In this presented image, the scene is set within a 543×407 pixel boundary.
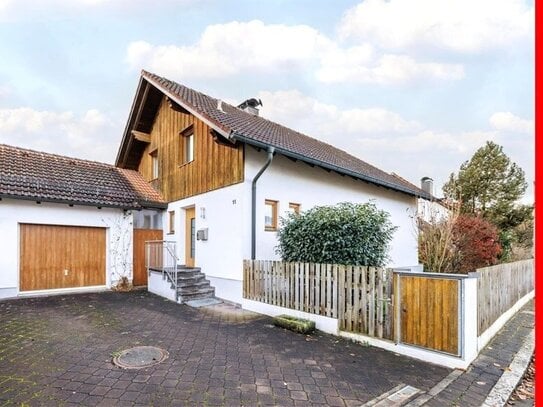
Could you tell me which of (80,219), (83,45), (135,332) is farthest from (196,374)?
(83,45)

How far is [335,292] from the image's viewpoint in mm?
6637

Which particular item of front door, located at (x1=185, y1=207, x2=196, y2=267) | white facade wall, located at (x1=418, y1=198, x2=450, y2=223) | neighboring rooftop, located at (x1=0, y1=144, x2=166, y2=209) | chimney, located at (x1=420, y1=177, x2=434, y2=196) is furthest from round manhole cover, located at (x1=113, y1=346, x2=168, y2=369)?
chimney, located at (x1=420, y1=177, x2=434, y2=196)

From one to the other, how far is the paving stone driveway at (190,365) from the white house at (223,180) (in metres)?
2.50

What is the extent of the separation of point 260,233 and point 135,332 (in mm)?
4166

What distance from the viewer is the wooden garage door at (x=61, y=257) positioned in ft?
32.9

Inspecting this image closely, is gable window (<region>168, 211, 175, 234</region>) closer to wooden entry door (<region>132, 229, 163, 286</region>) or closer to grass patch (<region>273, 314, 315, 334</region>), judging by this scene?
wooden entry door (<region>132, 229, 163, 286</region>)

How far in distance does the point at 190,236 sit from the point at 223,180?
10.0 feet

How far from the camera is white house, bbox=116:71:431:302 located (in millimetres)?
9180

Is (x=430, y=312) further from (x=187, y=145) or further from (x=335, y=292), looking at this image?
(x=187, y=145)

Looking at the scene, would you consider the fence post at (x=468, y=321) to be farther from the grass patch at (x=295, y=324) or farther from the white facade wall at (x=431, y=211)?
the white facade wall at (x=431, y=211)

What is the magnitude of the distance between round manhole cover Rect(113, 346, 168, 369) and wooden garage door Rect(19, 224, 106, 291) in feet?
21.7

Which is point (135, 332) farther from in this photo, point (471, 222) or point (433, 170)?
point (433, 170)

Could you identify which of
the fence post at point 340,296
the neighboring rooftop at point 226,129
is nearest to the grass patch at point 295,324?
the fence post at point 340,296

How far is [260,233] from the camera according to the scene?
9.52 meters
